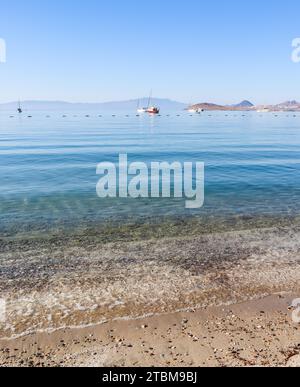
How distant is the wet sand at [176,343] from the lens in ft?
26.8

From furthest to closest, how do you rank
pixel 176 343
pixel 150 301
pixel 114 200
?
pixel 114 200 < pixel 150 301 < pixel 176 343

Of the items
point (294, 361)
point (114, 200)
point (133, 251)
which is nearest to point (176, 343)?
point (294, 361)

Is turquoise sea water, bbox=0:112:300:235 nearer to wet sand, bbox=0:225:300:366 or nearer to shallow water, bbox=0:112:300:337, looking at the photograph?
shallow water, bbox=0:112:300:337

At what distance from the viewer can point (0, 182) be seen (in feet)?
101

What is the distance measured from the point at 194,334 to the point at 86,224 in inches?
412

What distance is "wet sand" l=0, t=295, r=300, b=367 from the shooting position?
8.17 meters

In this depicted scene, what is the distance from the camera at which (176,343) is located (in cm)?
880

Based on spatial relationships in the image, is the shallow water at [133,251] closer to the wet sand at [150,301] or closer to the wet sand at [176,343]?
the wet sand at [150,301]

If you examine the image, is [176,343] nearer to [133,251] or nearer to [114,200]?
[133,251]

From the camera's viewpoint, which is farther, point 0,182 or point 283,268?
point 0,182

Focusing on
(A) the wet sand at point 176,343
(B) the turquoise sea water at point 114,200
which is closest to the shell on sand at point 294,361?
(A) the wet sand at point 176,343

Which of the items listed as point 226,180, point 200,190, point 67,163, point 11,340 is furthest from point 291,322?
point 67,163
